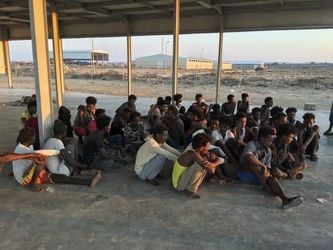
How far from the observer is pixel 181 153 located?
13.8 feet

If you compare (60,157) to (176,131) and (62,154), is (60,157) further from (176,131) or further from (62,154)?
(176,131)

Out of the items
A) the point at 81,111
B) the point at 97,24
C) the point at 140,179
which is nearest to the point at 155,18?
the point at 97,24

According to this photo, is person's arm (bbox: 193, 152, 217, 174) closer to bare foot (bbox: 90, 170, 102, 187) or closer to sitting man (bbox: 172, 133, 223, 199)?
sitting man (bbox: 172, 133, 223, 199)

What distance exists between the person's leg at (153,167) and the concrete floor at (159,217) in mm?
163

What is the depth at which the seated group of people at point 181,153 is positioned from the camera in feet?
12.3

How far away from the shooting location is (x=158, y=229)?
295cm

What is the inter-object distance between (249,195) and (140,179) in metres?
1.49

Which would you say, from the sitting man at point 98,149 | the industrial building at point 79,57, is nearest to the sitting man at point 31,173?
the sitting man at point 98,149

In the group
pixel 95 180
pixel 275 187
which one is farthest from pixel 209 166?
pixel 95 180

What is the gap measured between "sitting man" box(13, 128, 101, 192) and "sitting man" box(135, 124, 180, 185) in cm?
61

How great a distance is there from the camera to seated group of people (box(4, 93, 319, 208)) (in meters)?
3.76

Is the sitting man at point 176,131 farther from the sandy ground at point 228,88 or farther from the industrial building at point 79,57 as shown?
the industrial building at point 79,57

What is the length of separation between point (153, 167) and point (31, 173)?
1.57 meters

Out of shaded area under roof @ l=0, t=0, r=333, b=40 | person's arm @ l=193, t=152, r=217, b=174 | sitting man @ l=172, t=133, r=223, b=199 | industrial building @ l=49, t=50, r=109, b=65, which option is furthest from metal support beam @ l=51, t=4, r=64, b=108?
industrial building @ l=49, t=50, r=109, b=65
